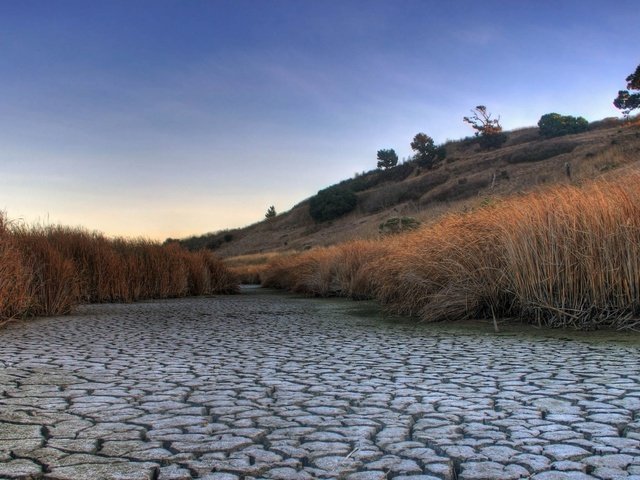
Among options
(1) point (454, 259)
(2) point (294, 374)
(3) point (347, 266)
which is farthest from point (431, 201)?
(2) point (294, 374)

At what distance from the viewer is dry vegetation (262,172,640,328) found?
5.64 m

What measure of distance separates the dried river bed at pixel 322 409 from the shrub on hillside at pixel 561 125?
55544 millimetres

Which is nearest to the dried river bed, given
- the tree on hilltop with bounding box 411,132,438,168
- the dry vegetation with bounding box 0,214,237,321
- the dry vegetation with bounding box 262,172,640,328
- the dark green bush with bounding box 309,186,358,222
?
the dry vegetation with bounding box 262,172,640,328

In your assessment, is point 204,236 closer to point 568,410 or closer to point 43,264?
point 43,264

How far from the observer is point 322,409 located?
2.64 m

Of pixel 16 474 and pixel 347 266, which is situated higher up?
pixel 347 266

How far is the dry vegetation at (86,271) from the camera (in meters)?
6.95

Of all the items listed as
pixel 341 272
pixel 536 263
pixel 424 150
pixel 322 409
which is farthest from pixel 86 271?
pixel 424 150

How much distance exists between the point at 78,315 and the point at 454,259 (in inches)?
210

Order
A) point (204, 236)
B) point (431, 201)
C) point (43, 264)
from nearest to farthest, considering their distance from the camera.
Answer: point (43, 264) → point (431, 201) → point (204, 236)

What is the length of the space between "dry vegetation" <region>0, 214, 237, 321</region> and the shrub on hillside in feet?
157

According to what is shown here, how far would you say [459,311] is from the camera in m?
6.78

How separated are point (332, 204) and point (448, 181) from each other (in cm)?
1256

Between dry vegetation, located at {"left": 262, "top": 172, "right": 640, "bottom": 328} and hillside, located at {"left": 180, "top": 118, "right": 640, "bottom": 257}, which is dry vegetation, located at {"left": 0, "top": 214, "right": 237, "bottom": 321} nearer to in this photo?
dry vegetation, located at {"left": 262, "top": 172, "right": 640, "bottom": 328}
